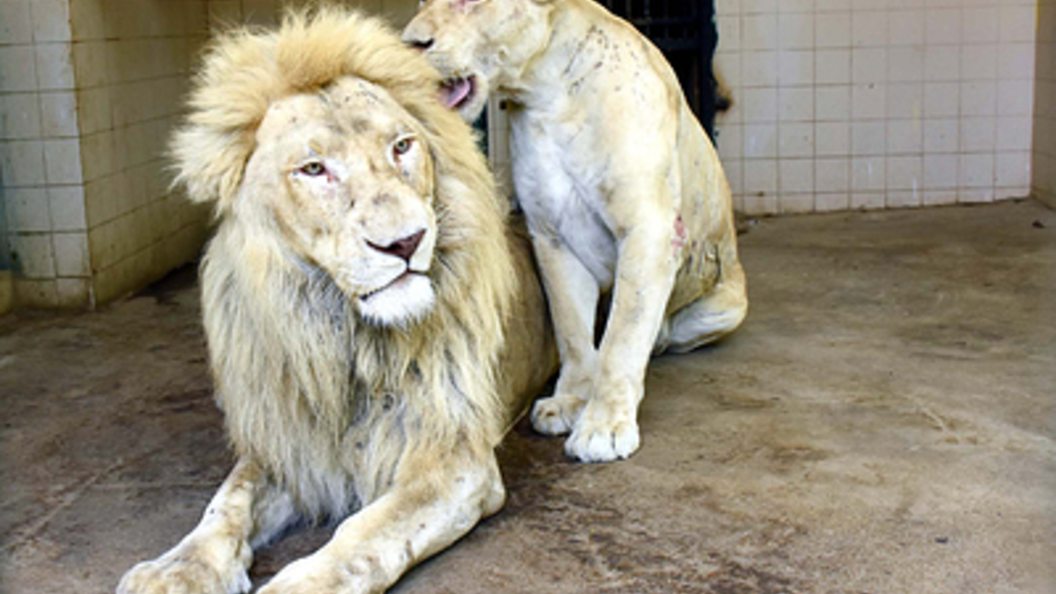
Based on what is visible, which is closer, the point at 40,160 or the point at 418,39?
the point at 418,39

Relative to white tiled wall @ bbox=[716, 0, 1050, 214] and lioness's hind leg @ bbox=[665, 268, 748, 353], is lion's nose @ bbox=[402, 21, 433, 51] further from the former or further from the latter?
white tiled wall @ bbox=[716, 0, 1050, 214]

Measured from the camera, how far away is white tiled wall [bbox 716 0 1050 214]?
6.82 meters

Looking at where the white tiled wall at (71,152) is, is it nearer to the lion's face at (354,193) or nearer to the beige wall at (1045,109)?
the lion's face at (354,193)

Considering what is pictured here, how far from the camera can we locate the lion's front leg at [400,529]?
7.45ft

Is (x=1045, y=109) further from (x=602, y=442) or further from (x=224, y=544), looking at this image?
(x=224, y=544)

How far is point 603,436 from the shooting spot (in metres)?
3.18

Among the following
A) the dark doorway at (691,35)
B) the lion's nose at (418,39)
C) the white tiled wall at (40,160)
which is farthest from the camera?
the dark doorway at (691,35)

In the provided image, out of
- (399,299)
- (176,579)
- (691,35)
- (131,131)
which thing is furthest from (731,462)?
(691,35)

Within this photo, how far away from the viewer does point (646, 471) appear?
311 cm

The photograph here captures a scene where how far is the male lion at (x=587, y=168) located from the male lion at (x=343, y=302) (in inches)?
18.3

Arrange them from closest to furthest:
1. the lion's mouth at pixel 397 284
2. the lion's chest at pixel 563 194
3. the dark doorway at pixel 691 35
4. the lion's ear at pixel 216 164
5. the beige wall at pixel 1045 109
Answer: the lion's mouth at pixel 397 284 → the lion's ear at pixel 216 164 → the lion's chest at pixel 563 194 → the beige wall at pixel 1045 109 → the dark doorway at pixel 691 35

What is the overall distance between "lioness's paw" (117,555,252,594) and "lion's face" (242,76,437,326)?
582 millimetres

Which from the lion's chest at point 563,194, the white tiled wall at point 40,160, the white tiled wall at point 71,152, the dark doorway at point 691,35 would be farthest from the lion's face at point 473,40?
the dark doorway at point 691,35

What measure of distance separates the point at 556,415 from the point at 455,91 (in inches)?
37.2
